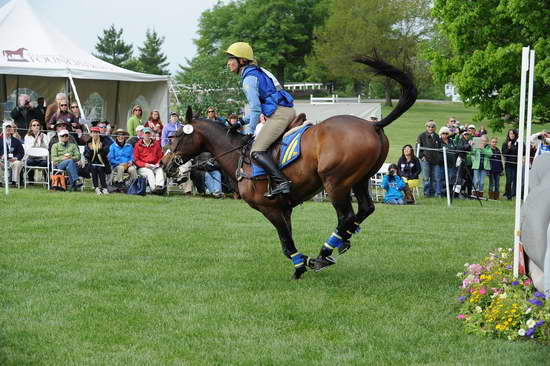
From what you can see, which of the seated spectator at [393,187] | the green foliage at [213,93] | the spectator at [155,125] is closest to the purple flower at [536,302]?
the seated spectator at [393,187]

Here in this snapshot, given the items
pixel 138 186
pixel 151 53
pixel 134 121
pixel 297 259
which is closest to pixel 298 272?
pixel 297 259

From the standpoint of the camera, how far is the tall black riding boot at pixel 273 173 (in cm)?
841

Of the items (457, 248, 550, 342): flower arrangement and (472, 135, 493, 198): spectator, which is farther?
(472, 135, 493, 198): spectator

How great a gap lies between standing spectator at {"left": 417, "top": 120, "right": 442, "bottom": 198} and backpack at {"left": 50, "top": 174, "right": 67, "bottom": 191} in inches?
355

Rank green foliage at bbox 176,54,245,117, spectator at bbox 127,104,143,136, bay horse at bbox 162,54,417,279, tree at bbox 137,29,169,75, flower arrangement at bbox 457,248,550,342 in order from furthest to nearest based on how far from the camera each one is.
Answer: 1. tree at bbox 137,29,169,75
2. green foliage at bbox 176,54,245,117
3. spectator at bbox 127,104,143,136
4. bay horse at bbox 162,54,417,279
5. flower arrangement at bbox 457,248,550,342

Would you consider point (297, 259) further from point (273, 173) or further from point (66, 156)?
point (66, 156)

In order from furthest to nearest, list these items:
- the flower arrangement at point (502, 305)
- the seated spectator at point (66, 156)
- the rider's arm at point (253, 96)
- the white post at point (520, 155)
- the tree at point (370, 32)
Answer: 1. the tree at point (370, 32)
2. the seated spectator at point (66, 156)
3. the rider's arm at point (253, 96)
4. the white post at point (520, 155)
5. the flower arrangement at point (502, 305)

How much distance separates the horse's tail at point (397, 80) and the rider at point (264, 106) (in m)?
1.09

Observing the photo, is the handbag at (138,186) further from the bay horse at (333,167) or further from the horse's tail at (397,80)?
the horse's tail at (397,80)

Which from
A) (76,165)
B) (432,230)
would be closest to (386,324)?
(432,230)

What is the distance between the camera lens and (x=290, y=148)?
27.8ft

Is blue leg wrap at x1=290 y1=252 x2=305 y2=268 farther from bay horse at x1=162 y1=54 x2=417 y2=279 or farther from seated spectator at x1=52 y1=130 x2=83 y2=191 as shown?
seated spectator at x1=52 y1=130 x2=83 y2=191

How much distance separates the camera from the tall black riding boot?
8414mm

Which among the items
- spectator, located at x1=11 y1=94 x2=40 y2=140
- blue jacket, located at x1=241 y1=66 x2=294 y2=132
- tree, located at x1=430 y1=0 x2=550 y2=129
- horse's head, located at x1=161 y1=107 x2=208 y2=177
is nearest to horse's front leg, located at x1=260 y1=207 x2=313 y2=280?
blue jacket, located at x1=241 y1=66 x2=294 y2=132
